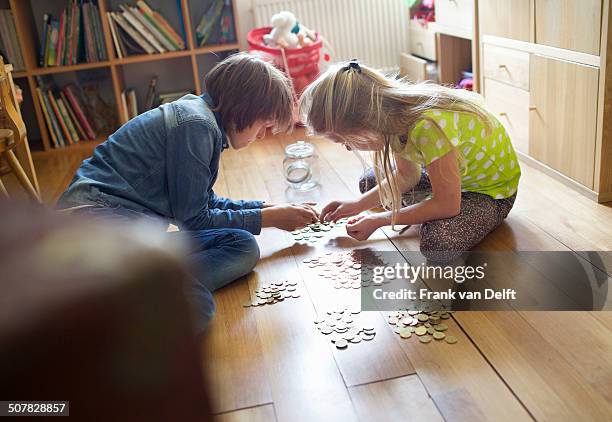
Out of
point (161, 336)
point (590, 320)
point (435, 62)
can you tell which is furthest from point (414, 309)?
point (435, 62)

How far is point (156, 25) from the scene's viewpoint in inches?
138

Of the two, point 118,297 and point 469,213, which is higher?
point 118,297

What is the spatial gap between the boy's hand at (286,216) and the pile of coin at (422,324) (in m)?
0.49

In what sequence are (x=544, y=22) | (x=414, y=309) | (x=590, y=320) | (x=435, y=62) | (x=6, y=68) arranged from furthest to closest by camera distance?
(x=435, y=62), (x=6, y=68), (x=544, y=22), (x=414, y=309), (x=590, y=320)

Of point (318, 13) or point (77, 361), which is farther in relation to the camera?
point (318, 13)

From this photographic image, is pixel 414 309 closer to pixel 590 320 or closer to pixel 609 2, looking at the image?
pixel 590 320

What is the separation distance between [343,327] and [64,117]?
251 centimetres

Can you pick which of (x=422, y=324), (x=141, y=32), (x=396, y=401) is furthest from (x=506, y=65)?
(x=141, y=32)

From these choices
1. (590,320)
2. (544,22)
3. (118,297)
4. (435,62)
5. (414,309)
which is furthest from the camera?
(435,62)

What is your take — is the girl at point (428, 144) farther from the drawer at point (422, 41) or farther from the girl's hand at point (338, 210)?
the drawer at point (422, 41)

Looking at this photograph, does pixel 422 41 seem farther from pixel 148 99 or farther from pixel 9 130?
pixel 9 130

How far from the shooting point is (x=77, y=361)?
666mm

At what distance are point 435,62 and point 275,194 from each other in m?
1.57

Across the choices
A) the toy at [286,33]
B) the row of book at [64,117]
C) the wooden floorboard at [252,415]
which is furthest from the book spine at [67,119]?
the wooden floorboard at [252,415]
